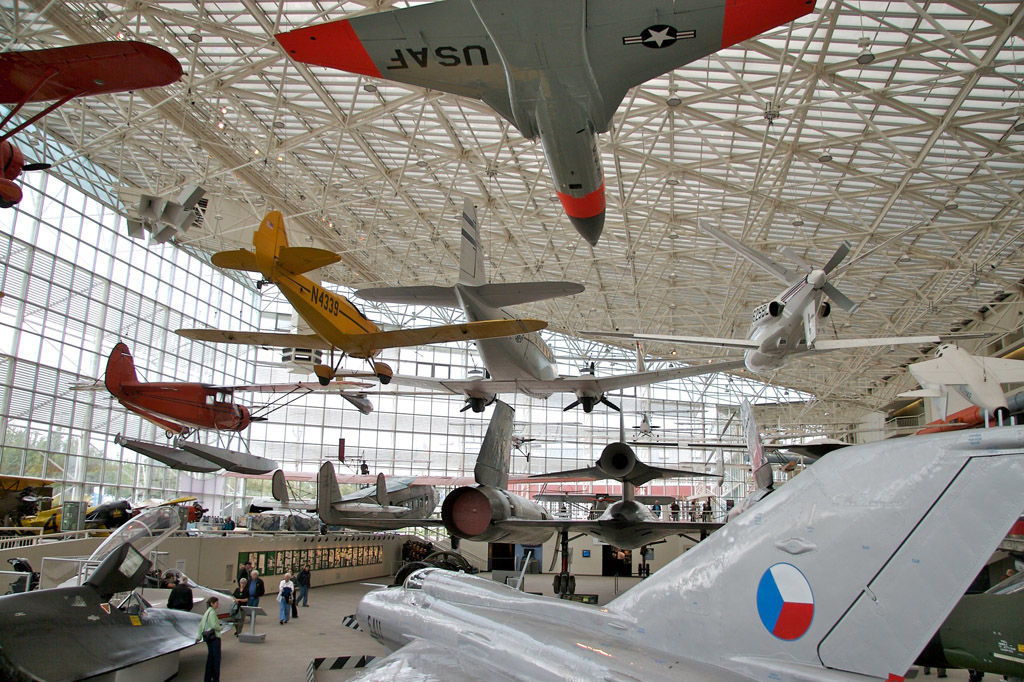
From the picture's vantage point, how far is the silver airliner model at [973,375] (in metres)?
6.40

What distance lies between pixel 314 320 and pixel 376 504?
33.6 ft

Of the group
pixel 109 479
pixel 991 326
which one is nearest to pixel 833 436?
pixel 991 326

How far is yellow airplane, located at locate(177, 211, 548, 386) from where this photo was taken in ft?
32.3

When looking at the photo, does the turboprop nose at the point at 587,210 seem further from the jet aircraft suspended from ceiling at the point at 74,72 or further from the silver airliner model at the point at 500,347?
the jet aircraft suspended from ceiling at the point at 74,72

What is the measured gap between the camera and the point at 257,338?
38.1ft

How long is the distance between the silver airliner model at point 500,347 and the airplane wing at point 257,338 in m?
1.30

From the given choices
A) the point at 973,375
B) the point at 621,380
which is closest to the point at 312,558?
the point at 621,380

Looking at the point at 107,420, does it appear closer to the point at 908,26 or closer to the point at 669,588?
the point at 669,588

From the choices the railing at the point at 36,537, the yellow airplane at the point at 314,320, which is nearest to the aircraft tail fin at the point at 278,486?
the railing at the point at 36,537

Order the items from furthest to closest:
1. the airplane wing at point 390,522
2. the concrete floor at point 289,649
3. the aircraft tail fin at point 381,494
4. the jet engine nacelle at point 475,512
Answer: the aircraft tail fin at point 381,494, the airplane wing at point 390,522, the jet engine nacelle at point 475,512, the concrete floor at point 289,649

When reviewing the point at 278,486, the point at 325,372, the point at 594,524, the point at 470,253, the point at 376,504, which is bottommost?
the point at 376,504

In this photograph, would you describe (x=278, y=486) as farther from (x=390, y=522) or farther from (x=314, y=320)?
(x=314, y=320)

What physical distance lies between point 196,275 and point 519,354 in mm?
22666

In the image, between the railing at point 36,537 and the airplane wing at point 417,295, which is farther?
the airplane wing at point 417,295
